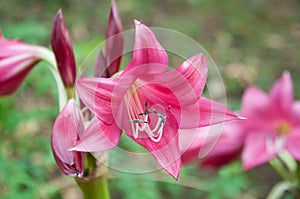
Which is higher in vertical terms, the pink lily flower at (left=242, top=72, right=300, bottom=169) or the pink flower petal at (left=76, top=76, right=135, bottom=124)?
the pink flower petal at (left=76, top=76, right=135, bottom=124)

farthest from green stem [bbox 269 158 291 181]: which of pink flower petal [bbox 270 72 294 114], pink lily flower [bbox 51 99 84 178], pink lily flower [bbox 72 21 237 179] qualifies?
pink lily flower [bbox 51 99 84 178]

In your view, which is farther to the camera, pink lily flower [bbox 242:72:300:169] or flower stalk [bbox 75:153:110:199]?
pink lily flower [bbox 242:72:300:169]

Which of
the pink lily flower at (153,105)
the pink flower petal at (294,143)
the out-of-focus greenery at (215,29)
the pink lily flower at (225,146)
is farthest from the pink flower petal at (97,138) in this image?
the out-of-focus greenery at (215,29)

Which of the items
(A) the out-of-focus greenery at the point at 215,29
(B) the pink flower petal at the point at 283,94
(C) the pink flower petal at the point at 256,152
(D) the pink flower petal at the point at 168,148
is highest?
(D) the pink flower petal at the point at 168,148

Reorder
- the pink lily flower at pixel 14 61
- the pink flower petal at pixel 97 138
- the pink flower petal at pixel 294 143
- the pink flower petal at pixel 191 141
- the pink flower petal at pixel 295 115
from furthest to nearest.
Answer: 1. the pink flower petal at pixel 295 115
2. the pink flower petal at pixel 294 143
3. the pink lily flower at pixel 14 61
4. the pink flower petal at pixel 191 141
5. the pink flower petal at pixel 97 138

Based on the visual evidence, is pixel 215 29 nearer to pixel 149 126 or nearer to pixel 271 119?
pixel 271 119

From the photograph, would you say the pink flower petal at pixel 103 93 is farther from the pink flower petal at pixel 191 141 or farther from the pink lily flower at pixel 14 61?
the pink lily flower at pixel 14 61

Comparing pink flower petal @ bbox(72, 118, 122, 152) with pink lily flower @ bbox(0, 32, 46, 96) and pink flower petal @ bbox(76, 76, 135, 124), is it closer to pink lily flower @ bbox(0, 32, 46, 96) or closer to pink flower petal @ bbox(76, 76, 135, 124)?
pink flower petal @ bbox(76, 76, 135, 124)

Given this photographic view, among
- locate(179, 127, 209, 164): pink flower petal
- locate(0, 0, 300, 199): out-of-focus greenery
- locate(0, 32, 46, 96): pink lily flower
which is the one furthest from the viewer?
locate(0, 0, 300, 199): out-of-focus greenery
